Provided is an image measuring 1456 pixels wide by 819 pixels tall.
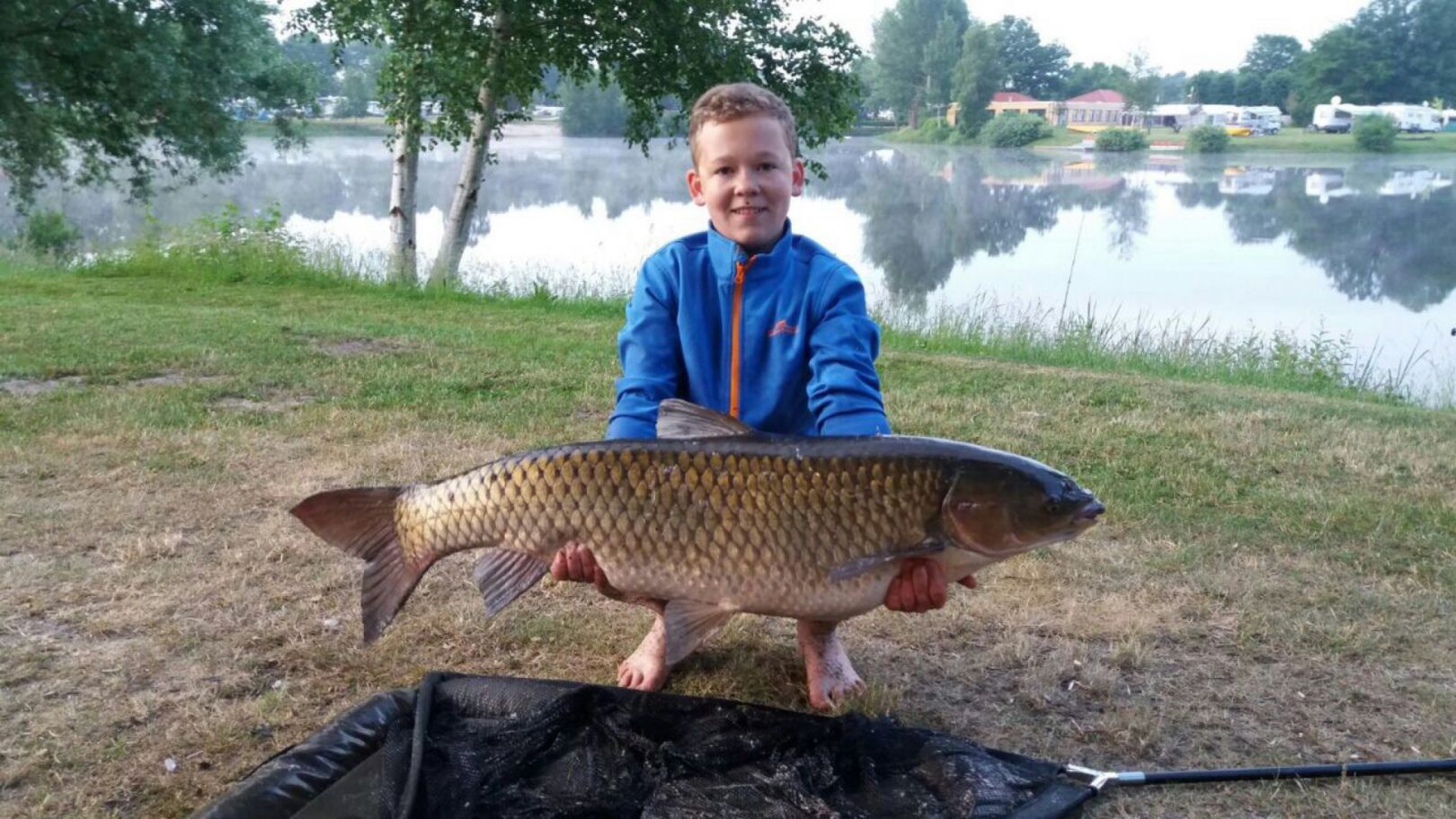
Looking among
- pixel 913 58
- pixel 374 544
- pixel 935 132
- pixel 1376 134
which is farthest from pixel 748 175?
pixel 913 58

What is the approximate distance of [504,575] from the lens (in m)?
1.95

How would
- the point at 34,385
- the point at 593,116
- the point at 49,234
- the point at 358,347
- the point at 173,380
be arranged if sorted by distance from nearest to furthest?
the point at 34,385
the point at 173,380
the point at 358,347
the point at 49,234
the point at 593,116

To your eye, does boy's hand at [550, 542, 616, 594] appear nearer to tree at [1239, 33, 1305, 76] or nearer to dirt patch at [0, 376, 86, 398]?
dirt patch at [0, 376, 86, 398]

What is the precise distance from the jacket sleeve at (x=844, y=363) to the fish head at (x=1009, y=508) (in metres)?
0.34

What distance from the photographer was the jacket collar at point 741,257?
2.36m

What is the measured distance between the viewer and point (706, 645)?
253 cm

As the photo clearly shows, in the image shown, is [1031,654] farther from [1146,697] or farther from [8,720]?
[8,720]

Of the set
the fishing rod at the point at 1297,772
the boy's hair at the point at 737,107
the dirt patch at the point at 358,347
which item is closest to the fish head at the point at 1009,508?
the fishing rod at the point at 1297,772

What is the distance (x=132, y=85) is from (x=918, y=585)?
946 centimetres

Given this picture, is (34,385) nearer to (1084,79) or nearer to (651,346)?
(651,346)

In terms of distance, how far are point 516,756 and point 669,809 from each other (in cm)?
30

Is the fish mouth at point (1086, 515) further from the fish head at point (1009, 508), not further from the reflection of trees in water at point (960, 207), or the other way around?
the reflection of trees in water at point (960, 207)

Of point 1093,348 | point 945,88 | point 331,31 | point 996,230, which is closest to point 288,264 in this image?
point 331,31

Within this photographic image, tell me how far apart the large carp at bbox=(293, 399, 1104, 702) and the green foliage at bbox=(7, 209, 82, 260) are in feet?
40.8
